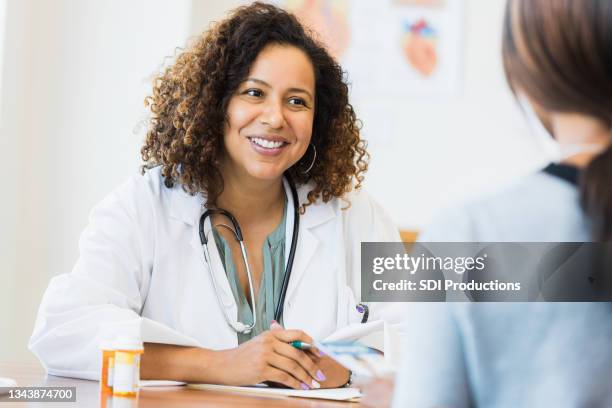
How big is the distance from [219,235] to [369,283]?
89 centimetres

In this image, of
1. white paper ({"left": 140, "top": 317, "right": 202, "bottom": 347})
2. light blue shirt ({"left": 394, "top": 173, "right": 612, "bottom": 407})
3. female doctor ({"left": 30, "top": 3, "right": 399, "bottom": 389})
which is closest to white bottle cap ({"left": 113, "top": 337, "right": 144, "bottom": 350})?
white paper ({"left": 140, "top": 317, "right": 202, "bottom": 347})

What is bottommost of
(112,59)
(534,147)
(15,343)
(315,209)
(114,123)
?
(15,343)

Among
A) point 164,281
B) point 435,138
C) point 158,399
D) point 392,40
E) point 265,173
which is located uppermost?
point 392,40

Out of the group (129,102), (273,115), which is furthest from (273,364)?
(129,102)

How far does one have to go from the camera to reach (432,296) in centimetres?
51

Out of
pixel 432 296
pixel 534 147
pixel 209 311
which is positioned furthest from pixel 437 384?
pixel 209 311

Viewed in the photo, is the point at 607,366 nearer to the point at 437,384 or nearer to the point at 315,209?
the point at 437,384

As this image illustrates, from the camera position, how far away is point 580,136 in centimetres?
47

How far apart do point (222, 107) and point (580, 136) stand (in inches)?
48.1

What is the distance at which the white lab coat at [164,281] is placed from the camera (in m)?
1.30

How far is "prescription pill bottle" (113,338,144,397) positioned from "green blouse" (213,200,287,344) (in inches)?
19.6

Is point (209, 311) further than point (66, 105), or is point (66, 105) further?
point (66, 105)

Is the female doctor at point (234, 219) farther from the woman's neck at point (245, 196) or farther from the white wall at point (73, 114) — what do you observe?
the white wall at point (73, 114)

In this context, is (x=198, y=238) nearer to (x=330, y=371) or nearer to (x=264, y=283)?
(x=264, y=283)
